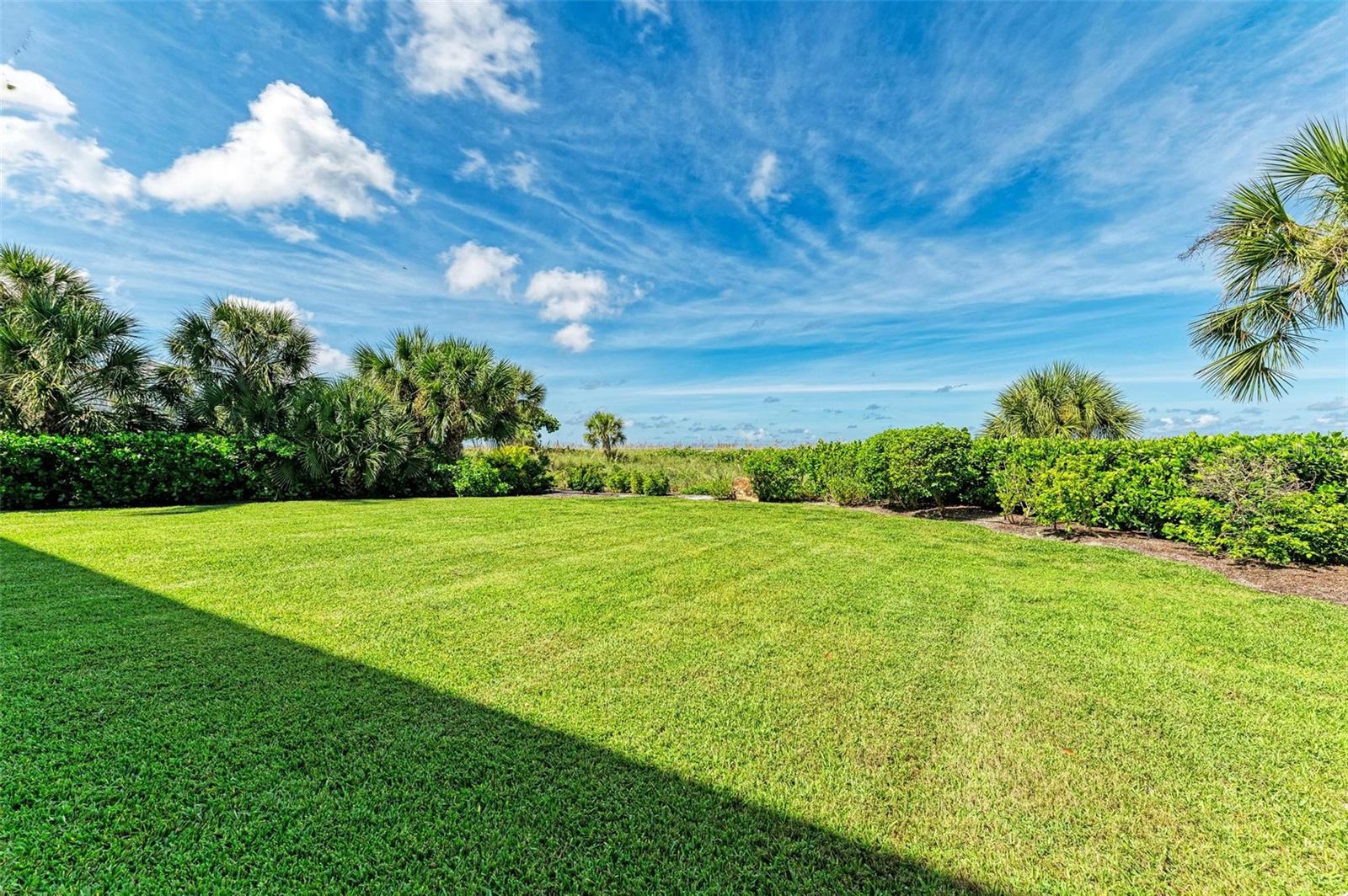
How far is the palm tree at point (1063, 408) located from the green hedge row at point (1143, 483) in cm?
493

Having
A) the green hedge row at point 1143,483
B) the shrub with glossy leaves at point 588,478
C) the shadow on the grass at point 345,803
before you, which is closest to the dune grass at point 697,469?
the shrub with glossy leaves at point 588,478

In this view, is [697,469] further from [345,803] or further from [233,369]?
[345,803]

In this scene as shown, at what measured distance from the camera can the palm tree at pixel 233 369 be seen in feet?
36.3

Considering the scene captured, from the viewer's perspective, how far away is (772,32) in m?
8.20

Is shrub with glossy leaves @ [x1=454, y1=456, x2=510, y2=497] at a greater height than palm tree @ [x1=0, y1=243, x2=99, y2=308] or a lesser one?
lesser

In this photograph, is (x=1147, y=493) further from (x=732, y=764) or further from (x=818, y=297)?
(x=818, y=297)

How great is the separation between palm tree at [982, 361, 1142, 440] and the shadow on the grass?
13.5m

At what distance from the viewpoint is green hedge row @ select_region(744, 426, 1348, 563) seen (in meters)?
4.93

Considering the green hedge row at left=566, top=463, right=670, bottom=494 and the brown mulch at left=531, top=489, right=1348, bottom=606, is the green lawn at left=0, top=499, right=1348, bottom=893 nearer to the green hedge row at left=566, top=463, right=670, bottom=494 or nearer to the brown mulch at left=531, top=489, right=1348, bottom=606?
the brown mulch at left=531, top=489, right=1348, bottom=606

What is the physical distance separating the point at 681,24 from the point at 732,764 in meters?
10.5

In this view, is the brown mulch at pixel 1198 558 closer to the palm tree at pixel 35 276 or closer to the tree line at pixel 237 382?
the tree line at pixel 237 382

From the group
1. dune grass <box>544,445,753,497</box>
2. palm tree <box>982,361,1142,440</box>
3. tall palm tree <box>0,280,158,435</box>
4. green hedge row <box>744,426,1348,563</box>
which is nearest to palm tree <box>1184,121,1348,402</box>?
green hedge row <box>744,426,1348,563</box>

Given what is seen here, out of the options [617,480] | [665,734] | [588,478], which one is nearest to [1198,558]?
[665,734]

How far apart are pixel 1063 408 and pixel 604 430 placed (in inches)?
732
